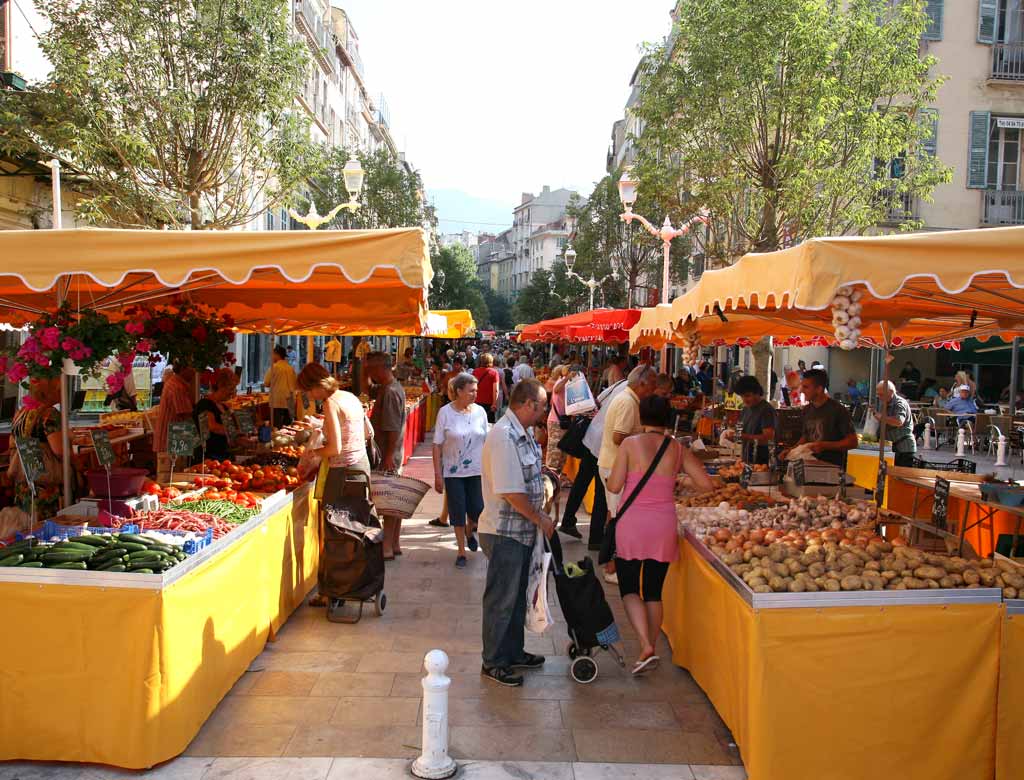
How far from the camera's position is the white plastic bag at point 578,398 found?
8602 mm

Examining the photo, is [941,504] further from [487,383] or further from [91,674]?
[487,383]

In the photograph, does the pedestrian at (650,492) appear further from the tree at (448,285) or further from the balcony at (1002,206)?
the tree at (448,285)

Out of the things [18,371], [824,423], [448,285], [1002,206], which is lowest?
[824,423]

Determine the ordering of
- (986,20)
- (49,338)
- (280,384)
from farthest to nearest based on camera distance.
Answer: (986,20)
(280,384)
(49,338)

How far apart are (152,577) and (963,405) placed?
19267mm

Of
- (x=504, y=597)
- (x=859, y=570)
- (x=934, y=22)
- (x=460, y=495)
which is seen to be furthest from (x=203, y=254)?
(x=934, y=22)

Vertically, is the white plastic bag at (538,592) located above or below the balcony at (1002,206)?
below

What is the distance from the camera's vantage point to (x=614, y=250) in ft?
147

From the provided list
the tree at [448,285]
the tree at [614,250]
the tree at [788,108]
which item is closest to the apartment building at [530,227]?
the tree at [448,285]

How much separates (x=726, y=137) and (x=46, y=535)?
51.3 ft

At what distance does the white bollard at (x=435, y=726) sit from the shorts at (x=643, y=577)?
1644mm

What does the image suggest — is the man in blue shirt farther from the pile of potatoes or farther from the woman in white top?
the pile of potatoes

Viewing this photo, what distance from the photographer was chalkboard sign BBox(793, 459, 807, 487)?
22.9 ft

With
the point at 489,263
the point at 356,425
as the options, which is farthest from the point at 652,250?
the point at 489,263
